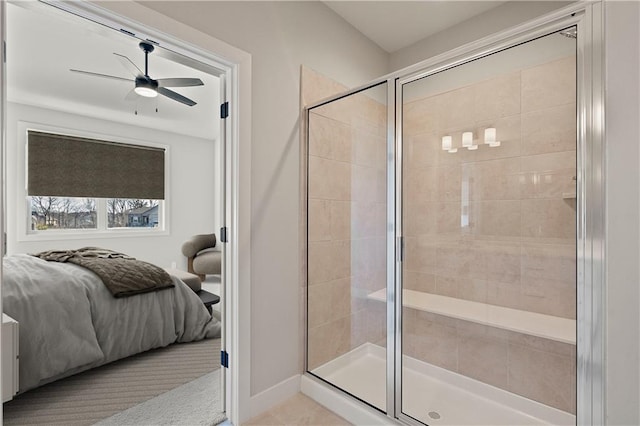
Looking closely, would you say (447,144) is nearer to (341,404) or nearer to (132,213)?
(341,404)

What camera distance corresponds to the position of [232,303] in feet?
6.08

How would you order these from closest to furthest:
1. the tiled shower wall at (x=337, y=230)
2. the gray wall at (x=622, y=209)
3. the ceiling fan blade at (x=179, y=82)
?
the gray wall at (x=622, y=209) < the tiled shower wall at (x=337, y=230) < the ceiling fan blade at (x=179, y=82)

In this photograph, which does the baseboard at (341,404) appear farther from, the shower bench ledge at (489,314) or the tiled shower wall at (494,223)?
the shower bench ledge at (489,314)

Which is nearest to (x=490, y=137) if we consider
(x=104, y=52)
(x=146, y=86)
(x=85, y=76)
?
(x=146, y=86)

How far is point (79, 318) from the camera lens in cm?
232

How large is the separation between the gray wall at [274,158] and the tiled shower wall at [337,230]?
0.13 m

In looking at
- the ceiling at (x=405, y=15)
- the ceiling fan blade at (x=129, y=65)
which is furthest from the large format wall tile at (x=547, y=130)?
the ceiling fan blade at (x=129, y=65)

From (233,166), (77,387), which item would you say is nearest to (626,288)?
(233,166)

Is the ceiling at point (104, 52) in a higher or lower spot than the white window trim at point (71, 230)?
higher

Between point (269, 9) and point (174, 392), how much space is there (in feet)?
8.36

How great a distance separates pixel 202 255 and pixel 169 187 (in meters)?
1.37

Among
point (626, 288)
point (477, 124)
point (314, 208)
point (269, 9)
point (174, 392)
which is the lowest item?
point (174, 392)

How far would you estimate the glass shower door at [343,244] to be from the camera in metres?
2.09

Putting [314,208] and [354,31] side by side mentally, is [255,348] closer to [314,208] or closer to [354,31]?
[314,208]
